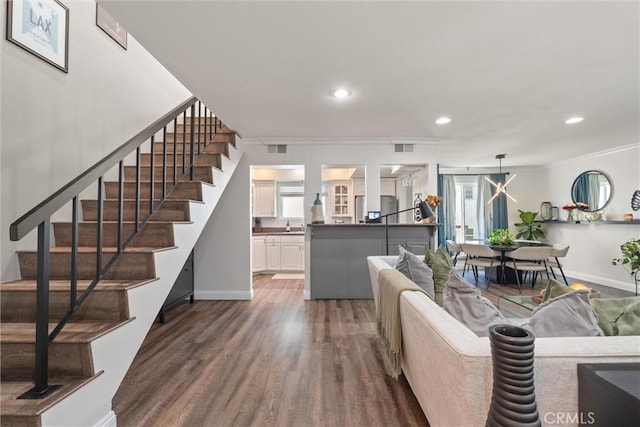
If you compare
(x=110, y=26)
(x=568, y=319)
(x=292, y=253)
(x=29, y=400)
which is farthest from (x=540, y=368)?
(x=292, y=253)

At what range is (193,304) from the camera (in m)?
4.07

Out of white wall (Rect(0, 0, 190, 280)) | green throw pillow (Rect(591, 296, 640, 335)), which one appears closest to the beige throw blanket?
green throw pillow (Rect(591, 296, 640, 335))

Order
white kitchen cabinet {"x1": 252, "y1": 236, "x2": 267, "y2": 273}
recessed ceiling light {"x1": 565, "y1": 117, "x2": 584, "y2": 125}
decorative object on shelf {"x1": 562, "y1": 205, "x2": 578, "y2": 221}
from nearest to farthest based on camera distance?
1. recessed ceiling light {"x1": 565, "y1": 117, "x2": 584, "y2": 125}
2. decorative object on shelf {"x1": 562, "y1": 205, "x2": 578, "y2": 221}
3. white kitchen cabinet {"x1": 252, "y1": 236, "x2": 267, "y2": 273}

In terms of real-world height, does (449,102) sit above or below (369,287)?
above

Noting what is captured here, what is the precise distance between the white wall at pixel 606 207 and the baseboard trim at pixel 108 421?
6933 millimetres

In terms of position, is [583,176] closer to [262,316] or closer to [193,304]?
[262,316]

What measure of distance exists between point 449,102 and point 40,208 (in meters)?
3.28

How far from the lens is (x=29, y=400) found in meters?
1.21

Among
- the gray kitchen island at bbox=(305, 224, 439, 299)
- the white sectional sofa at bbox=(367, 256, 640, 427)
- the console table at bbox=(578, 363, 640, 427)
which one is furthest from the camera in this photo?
the gray kitchen island at bbox=(305, 224, 439, 299)

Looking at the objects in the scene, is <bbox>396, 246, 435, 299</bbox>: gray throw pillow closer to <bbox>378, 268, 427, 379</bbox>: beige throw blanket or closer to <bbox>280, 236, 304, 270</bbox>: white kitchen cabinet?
<bbox>378, 268, 427, 379</bbox>: beige throw blanket

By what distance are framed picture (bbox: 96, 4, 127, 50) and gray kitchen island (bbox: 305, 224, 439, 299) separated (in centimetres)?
309

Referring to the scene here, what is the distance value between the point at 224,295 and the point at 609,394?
4.16 metres

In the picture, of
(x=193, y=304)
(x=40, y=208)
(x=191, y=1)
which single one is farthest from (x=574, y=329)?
(x=193, y=304)

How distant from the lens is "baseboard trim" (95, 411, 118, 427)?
58.2 inches
